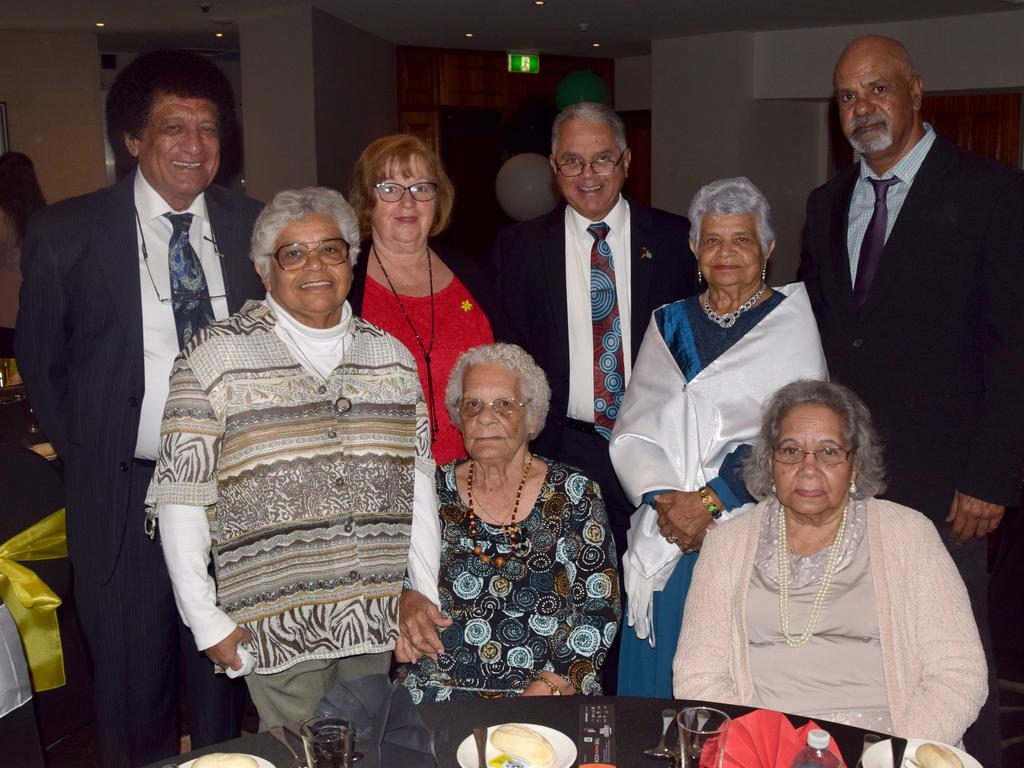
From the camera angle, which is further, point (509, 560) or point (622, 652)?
point (622, 652)

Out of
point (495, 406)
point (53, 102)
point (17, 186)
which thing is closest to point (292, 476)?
point (495, 406)

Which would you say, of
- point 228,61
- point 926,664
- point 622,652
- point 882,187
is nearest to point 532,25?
point 228,61

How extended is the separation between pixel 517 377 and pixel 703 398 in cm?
50

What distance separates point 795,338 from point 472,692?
1.20m

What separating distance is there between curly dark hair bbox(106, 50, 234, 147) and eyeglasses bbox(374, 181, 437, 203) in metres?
0.46

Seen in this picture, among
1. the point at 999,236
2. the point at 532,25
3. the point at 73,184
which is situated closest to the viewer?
the point at 999,236

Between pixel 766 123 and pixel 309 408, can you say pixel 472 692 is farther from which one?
pixel 766 123

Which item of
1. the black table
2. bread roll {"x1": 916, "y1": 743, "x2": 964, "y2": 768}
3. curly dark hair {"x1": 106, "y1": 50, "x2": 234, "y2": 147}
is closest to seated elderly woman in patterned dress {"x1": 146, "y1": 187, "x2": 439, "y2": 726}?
the black table

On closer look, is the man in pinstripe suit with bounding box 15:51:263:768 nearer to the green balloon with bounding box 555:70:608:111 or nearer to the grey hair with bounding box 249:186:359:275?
the grey hair with bounding box 249:186:359:275

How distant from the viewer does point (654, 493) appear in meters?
2.71

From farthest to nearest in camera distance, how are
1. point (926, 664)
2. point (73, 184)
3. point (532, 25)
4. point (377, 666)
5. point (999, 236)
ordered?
point (73, 184), point (532, 25), point (999, 236), point (377, 666), point (926, 664)

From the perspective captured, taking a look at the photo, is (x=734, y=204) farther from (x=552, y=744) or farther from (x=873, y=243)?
(x=552, y=744)

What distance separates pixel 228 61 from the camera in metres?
11.5

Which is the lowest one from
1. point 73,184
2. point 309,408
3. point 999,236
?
point 309,408
